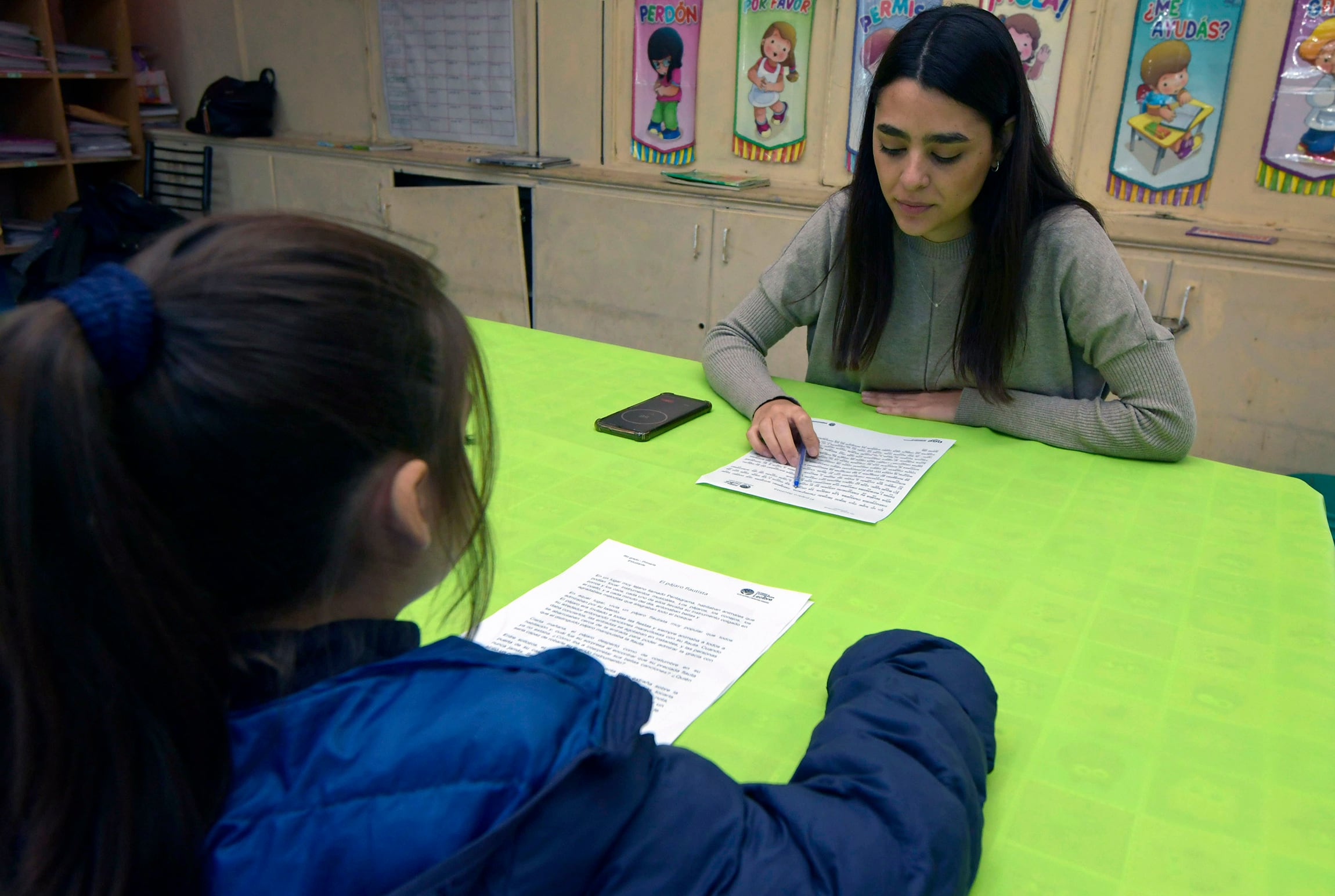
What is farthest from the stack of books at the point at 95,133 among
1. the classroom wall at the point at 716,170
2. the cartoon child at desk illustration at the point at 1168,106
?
the cartoon child at desk illustration at the point at 1168,106

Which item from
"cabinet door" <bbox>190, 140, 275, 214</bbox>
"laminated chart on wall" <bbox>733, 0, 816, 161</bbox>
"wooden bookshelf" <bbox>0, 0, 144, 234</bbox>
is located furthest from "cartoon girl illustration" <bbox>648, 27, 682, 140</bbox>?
"wooden bookshelf" <bbox>0, 0, 144, 234</bbox>

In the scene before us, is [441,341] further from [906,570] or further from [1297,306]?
[1297,306]

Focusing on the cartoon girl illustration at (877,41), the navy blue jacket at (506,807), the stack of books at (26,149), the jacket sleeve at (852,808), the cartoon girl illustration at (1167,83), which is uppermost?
the cartoon girl illustration at (877,41)

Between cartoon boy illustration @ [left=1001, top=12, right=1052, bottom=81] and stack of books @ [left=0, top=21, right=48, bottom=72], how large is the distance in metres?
3.40

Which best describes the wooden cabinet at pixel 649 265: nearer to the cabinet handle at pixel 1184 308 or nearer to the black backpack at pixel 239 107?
the cabinet handle at pixel 1184 308

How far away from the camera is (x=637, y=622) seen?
2.94 ft

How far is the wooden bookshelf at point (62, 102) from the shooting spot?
12.0 feet

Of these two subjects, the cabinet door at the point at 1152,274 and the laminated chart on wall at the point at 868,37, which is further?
the laminated chart on wall at the point at 868,37

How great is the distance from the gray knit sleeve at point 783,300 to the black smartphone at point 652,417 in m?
0.09

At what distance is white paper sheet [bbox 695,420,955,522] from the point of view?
3.83 feet

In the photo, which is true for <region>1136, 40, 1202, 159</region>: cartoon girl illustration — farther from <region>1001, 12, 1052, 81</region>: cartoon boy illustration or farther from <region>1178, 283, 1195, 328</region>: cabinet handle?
<region>1178, 283, 1195, 328</region>: cabinet handle

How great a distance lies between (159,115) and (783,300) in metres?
3.74

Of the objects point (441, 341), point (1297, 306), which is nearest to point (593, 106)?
point (1297, 306)

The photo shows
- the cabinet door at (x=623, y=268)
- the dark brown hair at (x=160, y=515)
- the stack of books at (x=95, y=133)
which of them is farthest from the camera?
the stack of books at (x=95, y=133)
